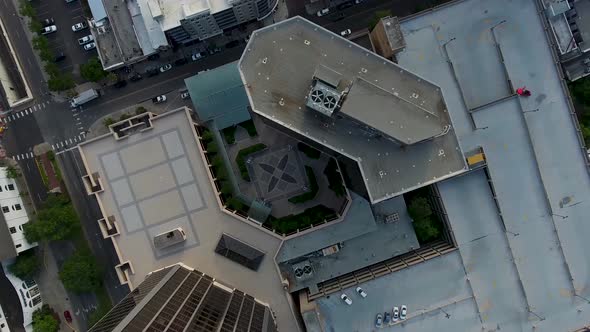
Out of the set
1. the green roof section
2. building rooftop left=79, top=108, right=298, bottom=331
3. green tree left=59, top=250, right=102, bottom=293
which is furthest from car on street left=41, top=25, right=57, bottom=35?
green tree left=59, top=250, right=102, bottom=293

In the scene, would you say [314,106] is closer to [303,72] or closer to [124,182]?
[303,72]

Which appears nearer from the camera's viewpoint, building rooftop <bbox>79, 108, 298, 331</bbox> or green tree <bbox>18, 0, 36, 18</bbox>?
building rooftop <bbox>79, 108, 298, 331</bbox>

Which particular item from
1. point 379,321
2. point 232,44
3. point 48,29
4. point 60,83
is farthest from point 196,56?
point 379,321

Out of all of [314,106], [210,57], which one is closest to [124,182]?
[210,57]

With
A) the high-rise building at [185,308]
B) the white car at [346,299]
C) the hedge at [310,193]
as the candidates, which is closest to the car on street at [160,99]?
the hedge at [310,193]

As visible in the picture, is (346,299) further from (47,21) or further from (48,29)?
(47,21)

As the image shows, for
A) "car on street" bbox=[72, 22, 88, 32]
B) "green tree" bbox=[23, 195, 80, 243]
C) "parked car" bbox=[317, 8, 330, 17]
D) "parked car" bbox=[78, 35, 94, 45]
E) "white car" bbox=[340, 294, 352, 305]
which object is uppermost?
"car on street" bbox=[72, 22, 88, 32]

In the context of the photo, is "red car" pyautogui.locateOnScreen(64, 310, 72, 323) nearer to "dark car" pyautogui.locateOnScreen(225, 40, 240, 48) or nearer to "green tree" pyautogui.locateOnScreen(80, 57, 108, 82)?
"green tree" pyautogui.locateOnScreen(80, 57, 108, 82)
